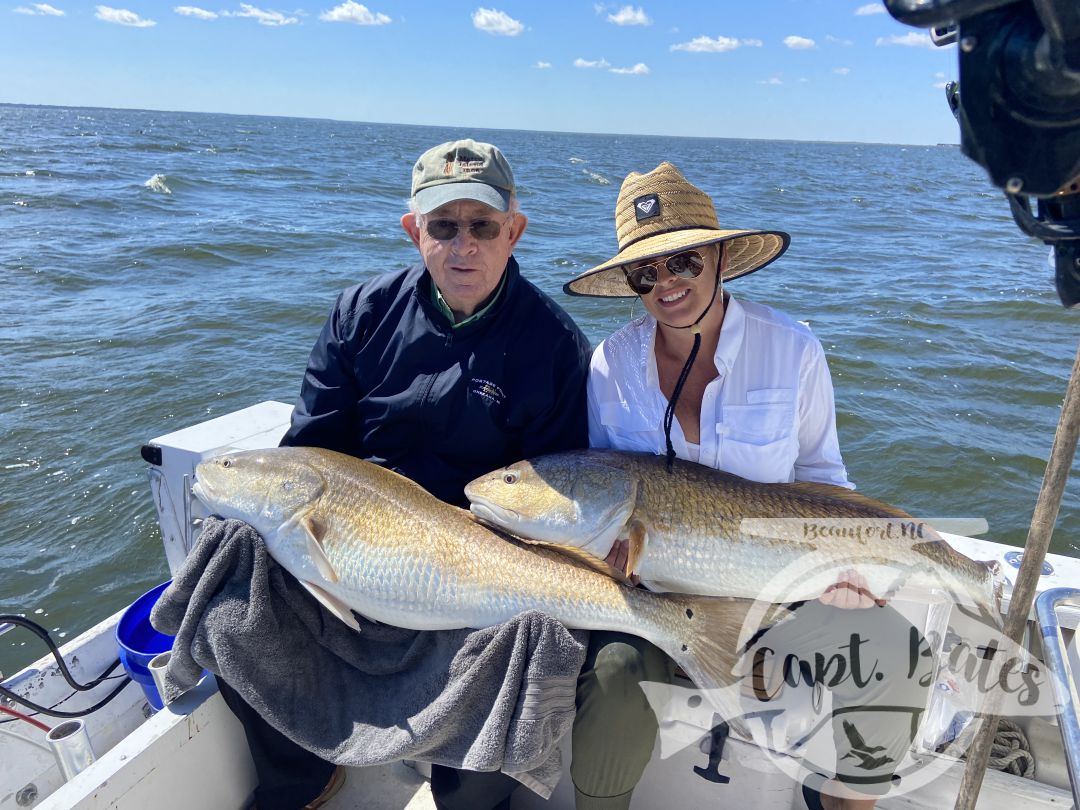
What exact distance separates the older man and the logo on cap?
511mm

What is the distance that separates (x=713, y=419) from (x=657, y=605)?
779 millimetres

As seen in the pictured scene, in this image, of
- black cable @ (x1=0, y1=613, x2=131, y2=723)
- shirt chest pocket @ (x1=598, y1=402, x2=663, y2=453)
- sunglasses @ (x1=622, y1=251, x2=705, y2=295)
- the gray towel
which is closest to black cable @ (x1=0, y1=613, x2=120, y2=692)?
black cable @ (x1=0, y1=613, x2=131, y2=723)

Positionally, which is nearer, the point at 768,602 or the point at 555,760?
the point at 555,760

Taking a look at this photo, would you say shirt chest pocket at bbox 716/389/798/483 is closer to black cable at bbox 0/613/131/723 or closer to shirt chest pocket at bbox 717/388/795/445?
shirt chest pocket at bbox 717/388/795/445

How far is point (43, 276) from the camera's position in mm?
12203

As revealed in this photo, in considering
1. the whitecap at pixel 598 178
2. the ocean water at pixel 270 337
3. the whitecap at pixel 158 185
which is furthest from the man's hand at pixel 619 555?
the whitecap at pixel 598 178

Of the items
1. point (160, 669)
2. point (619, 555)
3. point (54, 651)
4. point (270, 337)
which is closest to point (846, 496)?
point (619, 555)

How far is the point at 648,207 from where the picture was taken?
278 cm

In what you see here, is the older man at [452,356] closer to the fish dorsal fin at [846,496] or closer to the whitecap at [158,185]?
the fish dorsal fin at [846,496]

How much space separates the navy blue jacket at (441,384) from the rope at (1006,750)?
65.8 inches

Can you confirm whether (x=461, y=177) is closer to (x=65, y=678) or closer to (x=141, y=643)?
(x=141, y=643)

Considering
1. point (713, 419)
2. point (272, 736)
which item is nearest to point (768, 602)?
point (713, 419)

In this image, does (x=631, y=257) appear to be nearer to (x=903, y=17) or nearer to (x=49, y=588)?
(x=903, y=17)

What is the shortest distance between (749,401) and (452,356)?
3.73ft
